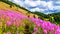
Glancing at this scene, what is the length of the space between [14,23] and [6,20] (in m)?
0.40

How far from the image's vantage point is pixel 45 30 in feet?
24.1

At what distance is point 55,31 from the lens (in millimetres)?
7383

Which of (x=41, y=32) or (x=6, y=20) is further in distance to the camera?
(x=6, y=20)

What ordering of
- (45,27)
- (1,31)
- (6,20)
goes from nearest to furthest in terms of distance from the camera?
(1,31), (45,27), (6,20)

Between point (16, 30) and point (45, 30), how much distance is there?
100cm

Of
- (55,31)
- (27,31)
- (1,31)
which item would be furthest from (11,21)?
(55,31)

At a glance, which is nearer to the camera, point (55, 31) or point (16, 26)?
point (55, 31)

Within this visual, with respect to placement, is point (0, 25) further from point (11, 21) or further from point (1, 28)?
point (11, 21)

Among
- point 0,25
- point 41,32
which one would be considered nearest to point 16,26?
point 0,25

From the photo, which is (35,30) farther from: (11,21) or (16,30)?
(11,21)

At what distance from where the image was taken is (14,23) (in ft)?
26.8

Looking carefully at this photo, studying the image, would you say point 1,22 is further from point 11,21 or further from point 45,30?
point 45,30

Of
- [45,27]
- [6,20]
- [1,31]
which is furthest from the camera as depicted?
[6,20]

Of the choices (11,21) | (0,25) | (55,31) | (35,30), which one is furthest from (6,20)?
(55,31)
